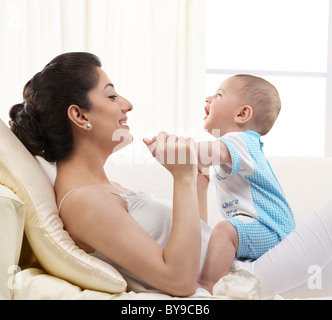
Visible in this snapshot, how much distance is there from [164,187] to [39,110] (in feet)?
2.89

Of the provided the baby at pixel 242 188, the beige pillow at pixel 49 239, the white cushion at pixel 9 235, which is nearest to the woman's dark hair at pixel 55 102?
the beige pillow at pixel 49 239

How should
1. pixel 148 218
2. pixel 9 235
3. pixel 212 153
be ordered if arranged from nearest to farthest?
pixel 9 235, pixel 148 218, pixel 212 153

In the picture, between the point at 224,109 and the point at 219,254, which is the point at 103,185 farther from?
the point at 224,109

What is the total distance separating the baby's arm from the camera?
4.65 feet

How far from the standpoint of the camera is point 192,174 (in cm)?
115

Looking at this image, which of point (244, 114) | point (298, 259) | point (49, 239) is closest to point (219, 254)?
point (298, 259)

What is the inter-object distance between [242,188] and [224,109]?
0.32 m

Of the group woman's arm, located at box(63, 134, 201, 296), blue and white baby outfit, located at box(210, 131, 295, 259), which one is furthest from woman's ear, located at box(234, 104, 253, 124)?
woman's arm, located at box(63, 134, 201, 296)

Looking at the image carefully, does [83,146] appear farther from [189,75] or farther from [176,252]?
[189,75]

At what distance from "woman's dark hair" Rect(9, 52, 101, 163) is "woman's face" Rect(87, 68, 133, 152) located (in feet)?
0.07

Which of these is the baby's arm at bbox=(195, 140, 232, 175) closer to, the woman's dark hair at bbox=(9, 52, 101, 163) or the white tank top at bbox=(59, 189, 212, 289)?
the white tank top at bbox=(59, 189, 212, 289)

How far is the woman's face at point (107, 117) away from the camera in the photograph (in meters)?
1.29

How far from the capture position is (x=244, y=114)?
1.68 meters

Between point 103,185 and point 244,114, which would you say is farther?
point 244,114
